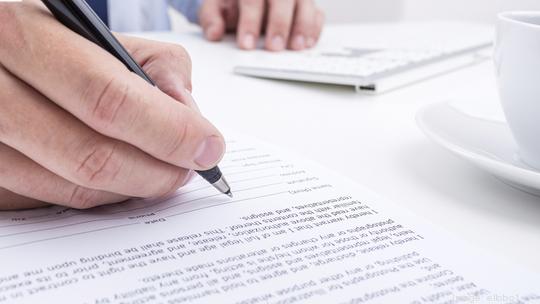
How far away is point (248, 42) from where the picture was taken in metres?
0.87

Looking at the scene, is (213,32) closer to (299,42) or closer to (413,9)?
(299,42)

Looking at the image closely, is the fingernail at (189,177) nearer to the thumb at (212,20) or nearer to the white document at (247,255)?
the white document at (247,255)

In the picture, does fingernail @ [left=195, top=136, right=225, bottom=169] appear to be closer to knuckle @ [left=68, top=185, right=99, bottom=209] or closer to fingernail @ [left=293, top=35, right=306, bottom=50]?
knuckle @ [left=68, top=185, right=99, bottom=209]

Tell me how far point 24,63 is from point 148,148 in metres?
0.07

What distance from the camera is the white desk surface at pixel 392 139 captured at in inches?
13.2

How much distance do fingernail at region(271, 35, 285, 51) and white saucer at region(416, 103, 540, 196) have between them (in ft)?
1.33

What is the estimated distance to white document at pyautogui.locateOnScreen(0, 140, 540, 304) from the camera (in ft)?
0.81

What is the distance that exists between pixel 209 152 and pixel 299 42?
575 mm

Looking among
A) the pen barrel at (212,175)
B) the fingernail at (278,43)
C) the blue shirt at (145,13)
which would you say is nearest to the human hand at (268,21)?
the fingernail at (278,43)

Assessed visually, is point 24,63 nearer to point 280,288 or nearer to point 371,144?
point 280,288

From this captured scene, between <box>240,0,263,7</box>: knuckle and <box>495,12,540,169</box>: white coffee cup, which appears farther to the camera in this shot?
<box>240,0,263,7</box>: knuckle

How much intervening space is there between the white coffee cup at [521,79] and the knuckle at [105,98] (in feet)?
0.75

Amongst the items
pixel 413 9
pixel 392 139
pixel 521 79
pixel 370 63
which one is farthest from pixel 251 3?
pixel 413 9

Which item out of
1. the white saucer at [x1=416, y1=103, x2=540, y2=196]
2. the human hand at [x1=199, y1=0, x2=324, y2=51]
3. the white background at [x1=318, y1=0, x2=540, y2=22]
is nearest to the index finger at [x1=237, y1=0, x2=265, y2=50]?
the human hand at [x1=199, y1=0, x2=324, y2=51]
